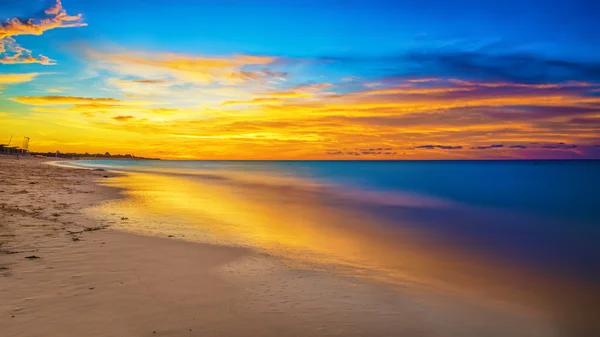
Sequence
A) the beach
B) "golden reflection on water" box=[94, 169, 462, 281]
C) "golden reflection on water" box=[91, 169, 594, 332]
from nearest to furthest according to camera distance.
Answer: the beach, "golden reflection on water" box=[91, 169, 594, 332], "golden reflection on water" box=[94, 169, 462, 281]

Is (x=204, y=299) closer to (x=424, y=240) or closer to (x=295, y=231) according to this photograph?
(x=295, y=231)

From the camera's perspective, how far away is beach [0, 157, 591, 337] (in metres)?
6.82

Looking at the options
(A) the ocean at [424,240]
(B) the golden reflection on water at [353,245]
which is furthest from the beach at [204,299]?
(A) the ocean at [424,240]

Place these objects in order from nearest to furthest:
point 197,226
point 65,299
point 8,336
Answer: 1. point 8,336
2. point 65,299
3. point 197,226

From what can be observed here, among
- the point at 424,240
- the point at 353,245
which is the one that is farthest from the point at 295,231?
the point at 424,240

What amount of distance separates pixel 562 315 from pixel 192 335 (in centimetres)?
833

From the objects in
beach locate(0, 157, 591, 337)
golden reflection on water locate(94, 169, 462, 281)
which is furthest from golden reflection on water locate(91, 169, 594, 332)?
beach locate(0, 157, 591, 337)

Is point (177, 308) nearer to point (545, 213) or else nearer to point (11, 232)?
point (11, 232)

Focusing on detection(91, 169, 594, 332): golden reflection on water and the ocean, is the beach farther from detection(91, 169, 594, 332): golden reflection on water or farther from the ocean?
the ocean

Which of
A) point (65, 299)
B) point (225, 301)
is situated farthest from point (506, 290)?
point (65, 299)

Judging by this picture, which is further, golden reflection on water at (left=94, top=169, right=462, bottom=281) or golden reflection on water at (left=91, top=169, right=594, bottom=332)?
golden reflection on water at (left=94, top=169, right=462, bottom=281)

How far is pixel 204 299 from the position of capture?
8078 millimetres

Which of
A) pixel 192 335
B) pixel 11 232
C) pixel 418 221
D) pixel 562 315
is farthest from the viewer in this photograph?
pixel 418 221

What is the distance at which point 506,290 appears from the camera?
1056 cm
